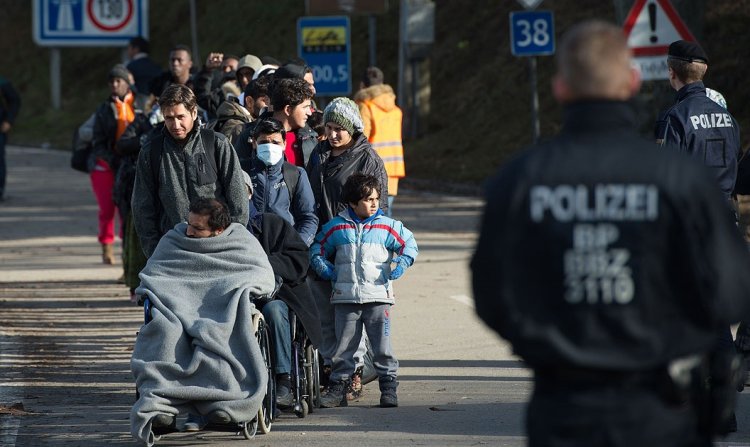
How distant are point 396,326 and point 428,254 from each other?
181 inches

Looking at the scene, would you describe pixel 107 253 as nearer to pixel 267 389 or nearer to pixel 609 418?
pixel 267 389

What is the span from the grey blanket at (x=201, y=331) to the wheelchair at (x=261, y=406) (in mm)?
94

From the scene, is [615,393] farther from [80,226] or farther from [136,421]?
[80,226]

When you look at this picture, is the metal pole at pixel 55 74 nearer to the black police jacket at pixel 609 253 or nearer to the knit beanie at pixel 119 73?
the knit beanie at pixel 119 73

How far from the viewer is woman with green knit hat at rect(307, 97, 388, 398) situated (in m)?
9.38

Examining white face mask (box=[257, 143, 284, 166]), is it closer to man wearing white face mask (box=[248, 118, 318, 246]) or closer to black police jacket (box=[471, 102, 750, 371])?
man wearing white face mask (box=[248, 118, 318, 246])

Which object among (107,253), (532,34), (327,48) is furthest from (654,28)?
(327,48)

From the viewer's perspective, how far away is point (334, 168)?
967 cm

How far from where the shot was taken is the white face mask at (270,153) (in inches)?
360

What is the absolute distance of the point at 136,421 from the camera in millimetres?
7602

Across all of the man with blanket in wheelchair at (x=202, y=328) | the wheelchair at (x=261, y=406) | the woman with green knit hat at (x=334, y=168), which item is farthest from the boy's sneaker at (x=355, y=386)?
the man with blanket in wheelchair at (x=202, y=328)

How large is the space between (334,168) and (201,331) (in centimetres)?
210

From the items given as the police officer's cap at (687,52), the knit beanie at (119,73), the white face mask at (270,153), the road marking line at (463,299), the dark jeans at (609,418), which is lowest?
the road marking line at (463,299)

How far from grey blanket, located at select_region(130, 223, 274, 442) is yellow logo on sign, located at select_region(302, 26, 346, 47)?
12397mm
